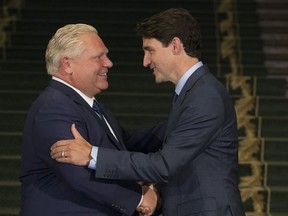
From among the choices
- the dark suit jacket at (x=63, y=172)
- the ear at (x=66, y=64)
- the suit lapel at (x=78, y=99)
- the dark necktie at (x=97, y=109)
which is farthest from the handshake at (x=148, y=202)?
the ear at (x=66, y=64)

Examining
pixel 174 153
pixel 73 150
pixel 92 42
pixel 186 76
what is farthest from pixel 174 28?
pixel 73 150

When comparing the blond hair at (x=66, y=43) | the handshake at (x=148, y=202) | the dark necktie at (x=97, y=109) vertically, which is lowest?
the handshake at (x=148, y=202)

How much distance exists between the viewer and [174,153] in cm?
224

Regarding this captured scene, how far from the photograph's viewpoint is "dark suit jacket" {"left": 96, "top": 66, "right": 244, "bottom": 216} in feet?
7.35

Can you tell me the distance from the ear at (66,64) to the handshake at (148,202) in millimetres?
519

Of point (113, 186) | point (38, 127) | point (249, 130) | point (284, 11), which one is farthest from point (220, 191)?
point (284, 11)

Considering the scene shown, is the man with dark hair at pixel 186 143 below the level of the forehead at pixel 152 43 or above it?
below

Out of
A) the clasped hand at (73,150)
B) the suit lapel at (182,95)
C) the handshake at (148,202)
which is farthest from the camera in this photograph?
the handshake at (148,202)

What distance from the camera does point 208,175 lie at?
2.33m

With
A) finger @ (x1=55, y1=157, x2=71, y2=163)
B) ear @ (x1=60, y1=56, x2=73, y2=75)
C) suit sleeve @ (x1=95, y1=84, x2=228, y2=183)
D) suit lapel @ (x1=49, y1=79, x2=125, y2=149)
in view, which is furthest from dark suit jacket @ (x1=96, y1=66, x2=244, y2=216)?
ear @ (x1=60, y1=56, x2=73, y2=75)

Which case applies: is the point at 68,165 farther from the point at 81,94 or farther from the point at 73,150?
the point at 81,94

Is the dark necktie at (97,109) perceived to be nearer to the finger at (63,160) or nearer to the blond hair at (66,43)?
the blond hair at (66,43)

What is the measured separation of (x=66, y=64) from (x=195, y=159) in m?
0.58

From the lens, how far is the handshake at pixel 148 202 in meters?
2.46
